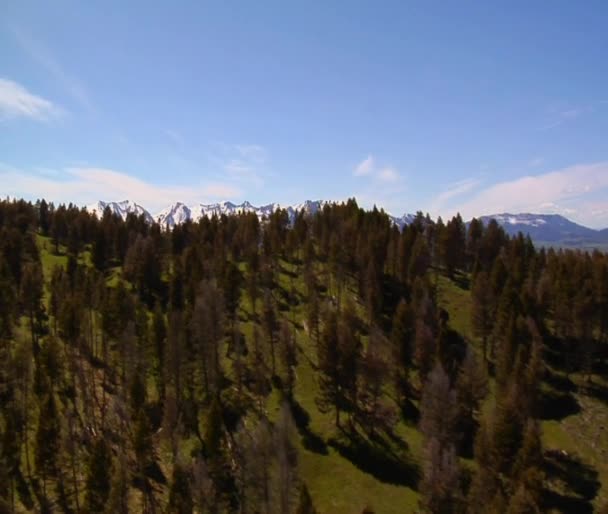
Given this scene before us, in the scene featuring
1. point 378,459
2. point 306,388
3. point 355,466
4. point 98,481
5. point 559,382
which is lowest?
point 355,466

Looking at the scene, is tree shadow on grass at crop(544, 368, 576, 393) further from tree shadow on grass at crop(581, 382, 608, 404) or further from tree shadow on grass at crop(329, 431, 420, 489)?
tree shadow on grass at crop(329, 431, 420, 489)

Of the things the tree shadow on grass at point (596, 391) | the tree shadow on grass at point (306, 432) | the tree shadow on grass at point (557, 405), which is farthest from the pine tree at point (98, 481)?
the tree shadow on grass at point (596, 391)

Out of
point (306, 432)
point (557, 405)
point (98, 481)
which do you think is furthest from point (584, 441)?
point (98, 481)

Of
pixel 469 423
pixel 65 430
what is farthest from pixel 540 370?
pixel 65 430

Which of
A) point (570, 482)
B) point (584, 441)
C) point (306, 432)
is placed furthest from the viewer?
point (306, 432)

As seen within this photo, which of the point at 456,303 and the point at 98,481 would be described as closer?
the point at 98,481

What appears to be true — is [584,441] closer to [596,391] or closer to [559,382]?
[596,391]

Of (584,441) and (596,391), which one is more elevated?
(596,391)
